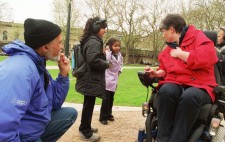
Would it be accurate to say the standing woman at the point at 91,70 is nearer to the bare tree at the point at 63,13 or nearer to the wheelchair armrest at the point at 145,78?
the wheelchair armrest at the point at 145,78

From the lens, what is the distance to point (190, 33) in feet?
13.8

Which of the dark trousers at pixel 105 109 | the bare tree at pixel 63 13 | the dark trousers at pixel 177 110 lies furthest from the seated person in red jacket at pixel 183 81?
the bare tree at pixel 63 13

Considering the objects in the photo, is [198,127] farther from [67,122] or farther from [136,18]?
[136,18]

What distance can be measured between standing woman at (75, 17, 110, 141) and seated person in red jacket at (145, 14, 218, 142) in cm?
116

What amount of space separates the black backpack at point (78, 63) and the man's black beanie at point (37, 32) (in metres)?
2.07

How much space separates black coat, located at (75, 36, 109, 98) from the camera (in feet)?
16.5

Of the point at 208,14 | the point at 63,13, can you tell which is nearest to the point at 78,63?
the point at 208,14

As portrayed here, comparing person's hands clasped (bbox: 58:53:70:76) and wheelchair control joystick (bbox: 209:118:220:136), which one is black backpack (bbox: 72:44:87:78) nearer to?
person's hands clasped (bbox: 58:53:70:76)

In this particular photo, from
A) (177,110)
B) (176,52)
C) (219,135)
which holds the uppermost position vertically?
(176,52)

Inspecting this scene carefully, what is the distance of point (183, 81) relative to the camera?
13.6 ft

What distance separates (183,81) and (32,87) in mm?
2121

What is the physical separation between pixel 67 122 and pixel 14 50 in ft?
3.82

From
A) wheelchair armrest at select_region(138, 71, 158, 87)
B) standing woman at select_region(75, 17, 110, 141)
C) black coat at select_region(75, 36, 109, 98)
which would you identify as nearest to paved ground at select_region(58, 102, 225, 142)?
standing woman at select_region(75, 17, 110, 141)

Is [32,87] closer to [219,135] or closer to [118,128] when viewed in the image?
[219,135]
